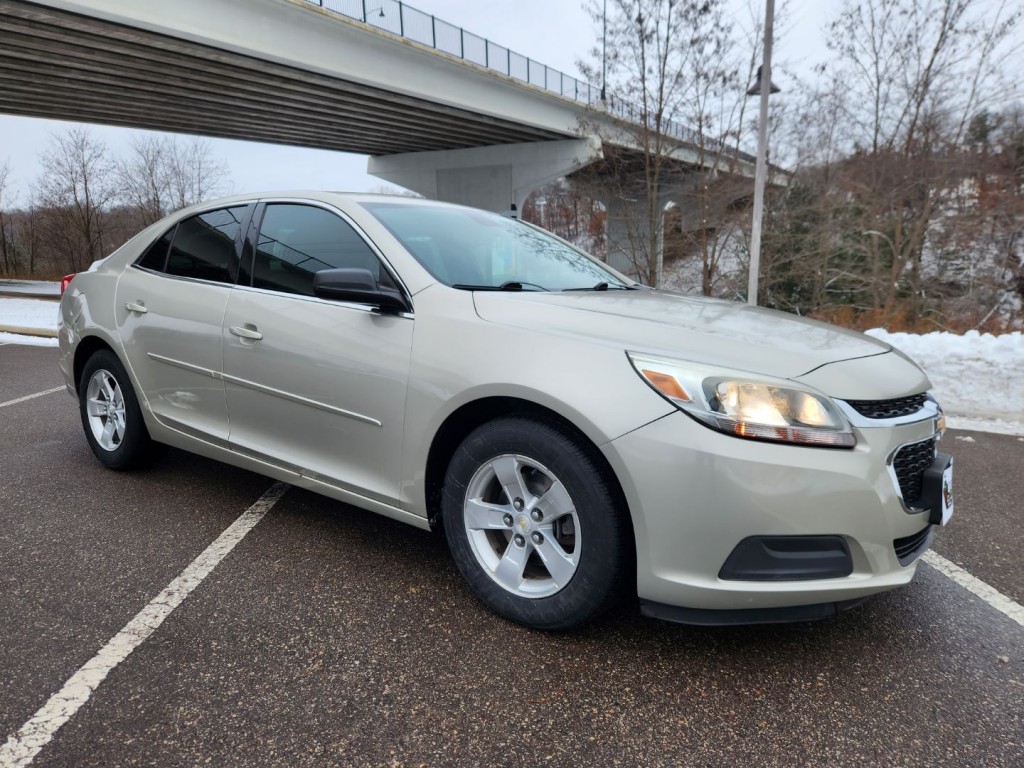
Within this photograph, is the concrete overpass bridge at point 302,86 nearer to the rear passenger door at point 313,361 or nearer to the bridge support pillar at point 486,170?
the bridge support pillar at point 486,170

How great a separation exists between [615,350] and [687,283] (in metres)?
18.1

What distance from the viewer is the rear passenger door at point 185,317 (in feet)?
10.4

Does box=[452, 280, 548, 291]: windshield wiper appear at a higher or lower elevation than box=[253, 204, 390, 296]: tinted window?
lower

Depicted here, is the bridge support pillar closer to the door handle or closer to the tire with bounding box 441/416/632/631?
the door handle

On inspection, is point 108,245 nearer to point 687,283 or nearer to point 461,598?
point 687,283

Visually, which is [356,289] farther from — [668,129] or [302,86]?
[302,86]

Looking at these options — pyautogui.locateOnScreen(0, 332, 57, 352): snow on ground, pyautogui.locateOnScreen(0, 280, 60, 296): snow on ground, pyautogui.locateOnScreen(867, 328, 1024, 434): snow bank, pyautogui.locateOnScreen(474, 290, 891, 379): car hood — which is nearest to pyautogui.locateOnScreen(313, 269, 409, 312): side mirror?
pyautogui.locateOnScreen(474, 290, 891, 379): car hood

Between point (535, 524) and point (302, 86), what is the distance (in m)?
20.5

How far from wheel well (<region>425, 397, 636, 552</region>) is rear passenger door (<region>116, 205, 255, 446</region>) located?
1255 millimetres

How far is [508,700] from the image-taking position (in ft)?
6.39

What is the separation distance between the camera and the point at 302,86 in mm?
19375

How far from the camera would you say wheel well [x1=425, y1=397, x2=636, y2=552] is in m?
2.06

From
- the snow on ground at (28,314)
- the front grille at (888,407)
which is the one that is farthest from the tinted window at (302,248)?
the snow on ground at (28,314)

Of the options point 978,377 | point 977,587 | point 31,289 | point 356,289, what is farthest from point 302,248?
point 31,289
